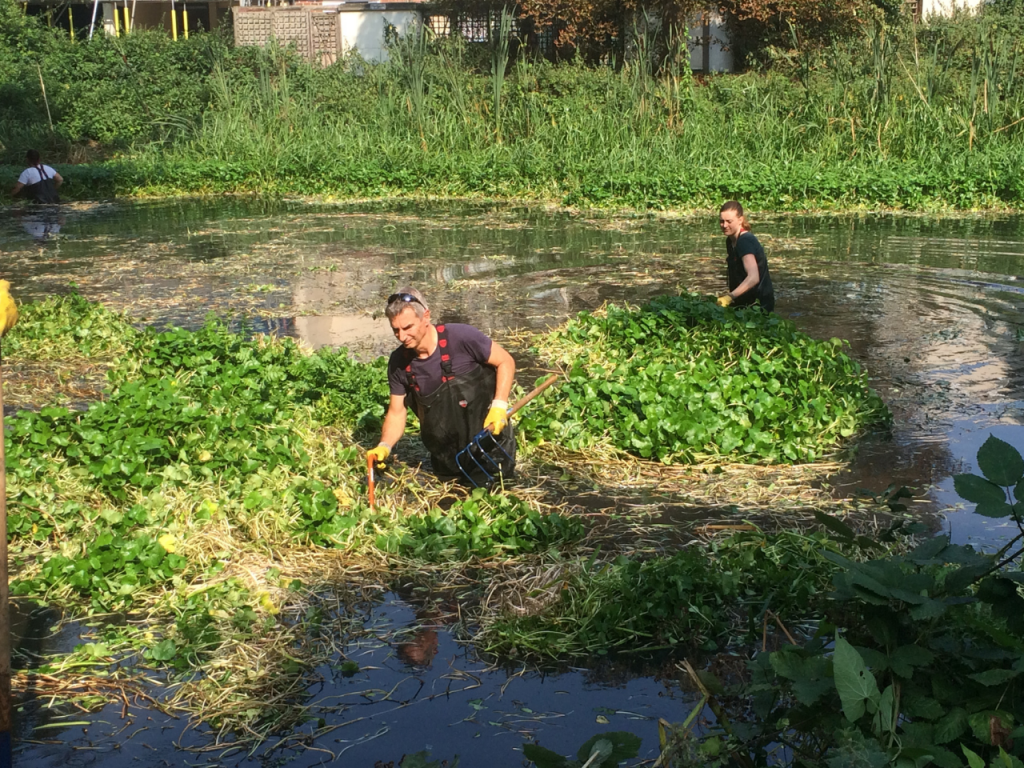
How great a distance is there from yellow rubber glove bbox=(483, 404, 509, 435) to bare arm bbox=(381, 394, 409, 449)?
51 centimetres

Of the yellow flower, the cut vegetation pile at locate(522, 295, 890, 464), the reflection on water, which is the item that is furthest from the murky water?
the yellow flower

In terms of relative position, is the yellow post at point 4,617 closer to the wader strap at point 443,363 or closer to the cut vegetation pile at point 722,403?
the wader strap at point 443,363

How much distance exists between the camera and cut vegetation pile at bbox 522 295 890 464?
695cm

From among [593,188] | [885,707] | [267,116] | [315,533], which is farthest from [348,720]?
[267,116]

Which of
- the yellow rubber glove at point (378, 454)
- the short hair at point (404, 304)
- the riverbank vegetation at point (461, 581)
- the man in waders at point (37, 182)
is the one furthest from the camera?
the man in waders at point (37, 182)

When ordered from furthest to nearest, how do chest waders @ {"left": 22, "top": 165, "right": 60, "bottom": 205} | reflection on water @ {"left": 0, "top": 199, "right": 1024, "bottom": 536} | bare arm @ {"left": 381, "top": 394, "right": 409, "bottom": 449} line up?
chest waders @ {"left": 22, "top": 165, "right": 60, "bottom": 205} < reflection on water @ {"left": 0, "top": 199, "right": 1024, "bottom": 536} < bare arm @ {"left": 381, "top": 394, "right": 409, "bottom": 449}

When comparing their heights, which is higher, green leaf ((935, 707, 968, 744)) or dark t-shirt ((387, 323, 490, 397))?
dark t-shirt ((387, 323, 490, 397))

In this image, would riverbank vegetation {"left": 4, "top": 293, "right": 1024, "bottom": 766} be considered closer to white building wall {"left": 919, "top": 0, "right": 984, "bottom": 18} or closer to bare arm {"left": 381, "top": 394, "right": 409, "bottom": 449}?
bare arm {"left": 381, "top": 394, "right": 409, "bottom": 449}

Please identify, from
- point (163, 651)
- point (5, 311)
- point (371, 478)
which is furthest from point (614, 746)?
point (371, 478)

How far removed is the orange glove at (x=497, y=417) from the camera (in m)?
6.30

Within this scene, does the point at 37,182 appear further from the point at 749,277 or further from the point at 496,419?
the point at 496,419

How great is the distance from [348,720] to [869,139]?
18288 millimetres

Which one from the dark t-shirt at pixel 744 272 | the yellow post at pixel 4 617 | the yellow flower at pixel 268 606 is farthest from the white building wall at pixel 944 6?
the yellow post at pixel 4 617

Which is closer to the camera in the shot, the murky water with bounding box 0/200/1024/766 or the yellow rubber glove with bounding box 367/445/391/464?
the murky water with bounding box 0/200/1024/766
